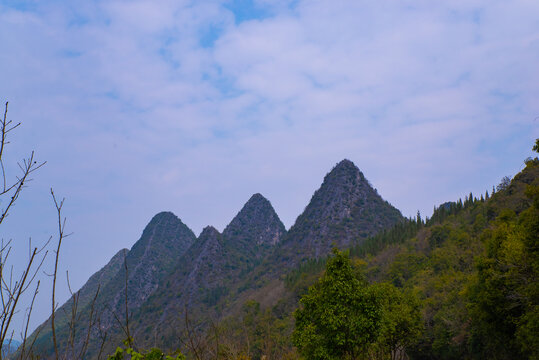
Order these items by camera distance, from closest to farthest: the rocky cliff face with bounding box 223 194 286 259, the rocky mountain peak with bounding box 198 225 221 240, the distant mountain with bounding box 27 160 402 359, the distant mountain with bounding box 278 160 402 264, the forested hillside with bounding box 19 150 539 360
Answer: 1. the forested hillside with bounding box 19 150 539 360
2. the distant mountain with bounding box 27 160 402 359
3. the distant mountain with bounding box 278 160 402 264
4. the rocky mountain peak with bounding box 198 225 221 240
5. the rocky cliff face with bounding box 223 194 286 259

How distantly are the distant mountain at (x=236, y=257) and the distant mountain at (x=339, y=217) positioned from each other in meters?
0.33

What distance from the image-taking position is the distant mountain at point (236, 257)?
12538 cm

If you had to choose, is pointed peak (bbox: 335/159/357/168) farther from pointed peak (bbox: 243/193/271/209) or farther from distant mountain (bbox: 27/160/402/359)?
pointed peak (bbox: 243/193/271/209)

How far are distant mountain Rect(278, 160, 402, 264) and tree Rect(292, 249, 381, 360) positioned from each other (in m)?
110

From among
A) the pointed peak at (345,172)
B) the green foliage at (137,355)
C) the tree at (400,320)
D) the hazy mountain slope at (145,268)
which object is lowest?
the tree at (400,320)

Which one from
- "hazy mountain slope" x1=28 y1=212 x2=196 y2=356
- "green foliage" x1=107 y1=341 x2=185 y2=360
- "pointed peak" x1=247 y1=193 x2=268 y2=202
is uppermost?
"pointed peak" x1=247 y1=193 x2=268 y2=202

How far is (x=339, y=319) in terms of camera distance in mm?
16031

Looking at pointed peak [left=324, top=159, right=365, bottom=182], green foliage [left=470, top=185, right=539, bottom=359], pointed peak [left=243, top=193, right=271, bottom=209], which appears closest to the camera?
green foliage [left=470, top=185, right=539, bottom=359]

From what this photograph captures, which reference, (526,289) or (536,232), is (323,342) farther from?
(536,232)

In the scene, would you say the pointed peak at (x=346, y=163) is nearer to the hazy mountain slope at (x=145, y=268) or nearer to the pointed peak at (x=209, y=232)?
the pointed peak at (x=209, y=232)

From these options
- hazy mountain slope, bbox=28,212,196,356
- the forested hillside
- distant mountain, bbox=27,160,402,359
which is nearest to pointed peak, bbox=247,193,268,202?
distant mountain, bbox=27,160,402,359

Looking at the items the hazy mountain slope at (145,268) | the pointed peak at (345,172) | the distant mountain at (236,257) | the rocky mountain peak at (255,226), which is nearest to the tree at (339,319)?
the distant mountain at (236,257)

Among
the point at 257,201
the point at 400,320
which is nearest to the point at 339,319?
the point at 400,320

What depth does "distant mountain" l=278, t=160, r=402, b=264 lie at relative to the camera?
13062 cm
